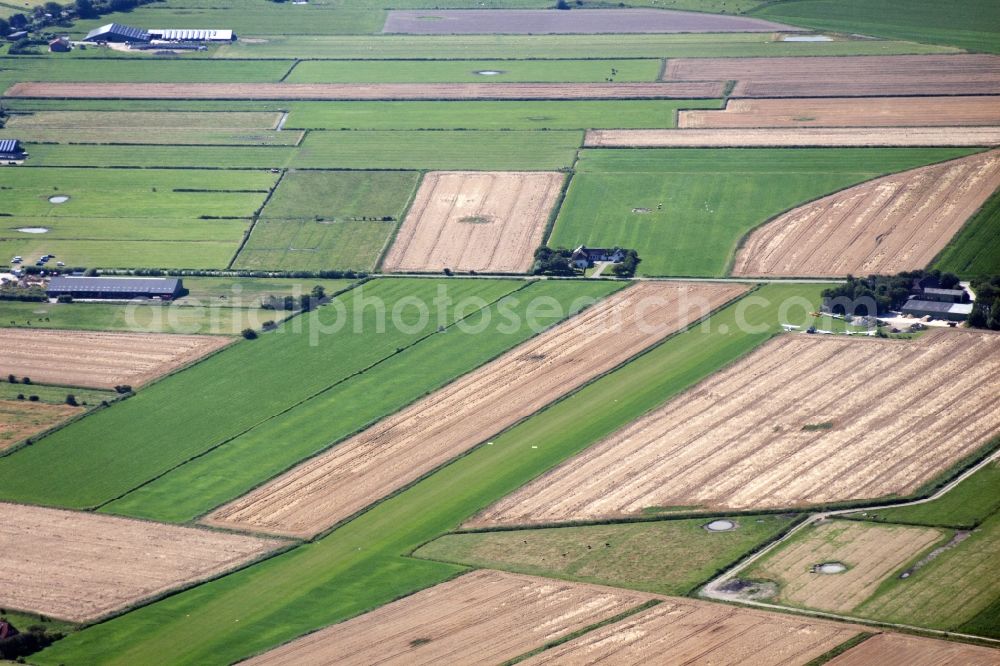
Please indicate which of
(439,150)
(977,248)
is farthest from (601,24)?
(977,248)

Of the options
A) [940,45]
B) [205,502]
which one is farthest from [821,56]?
[205,502]

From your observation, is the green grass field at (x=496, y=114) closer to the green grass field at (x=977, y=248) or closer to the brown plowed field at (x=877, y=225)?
the brown plowed field at (x=877, y=225)

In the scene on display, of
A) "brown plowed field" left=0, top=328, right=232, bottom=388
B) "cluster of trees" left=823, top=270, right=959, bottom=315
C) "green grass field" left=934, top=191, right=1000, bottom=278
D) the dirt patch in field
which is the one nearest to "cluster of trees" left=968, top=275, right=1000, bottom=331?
"cluster of trees" left=823, top=270, right=959, bottom=315

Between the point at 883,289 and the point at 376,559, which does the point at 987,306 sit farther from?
the point at 376,559

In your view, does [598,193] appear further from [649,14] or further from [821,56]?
[649,14]

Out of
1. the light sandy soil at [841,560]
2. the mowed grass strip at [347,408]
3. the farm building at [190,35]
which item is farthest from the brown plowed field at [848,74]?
the light sandy soil at [841,560]

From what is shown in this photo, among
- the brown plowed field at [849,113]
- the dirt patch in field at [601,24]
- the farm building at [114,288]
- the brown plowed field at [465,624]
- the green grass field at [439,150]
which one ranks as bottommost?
the brown plowed field at [465,624]

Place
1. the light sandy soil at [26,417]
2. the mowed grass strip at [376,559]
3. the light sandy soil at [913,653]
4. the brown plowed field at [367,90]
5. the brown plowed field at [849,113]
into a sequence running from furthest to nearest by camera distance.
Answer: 1. the brown plowed field at [367,90]
2. the brown plowed field at [849,113]
3. the light sandy soil at [26,417]
4. the mowed grass strip at [376,559]
5. the light sandy soil at [913,653]
